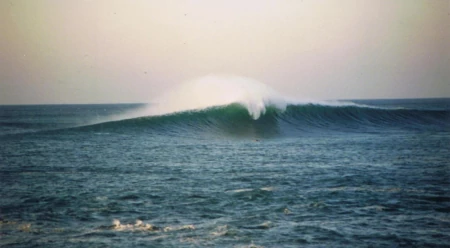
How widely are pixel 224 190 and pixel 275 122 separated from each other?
1831 centimetres

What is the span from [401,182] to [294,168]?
126 inches

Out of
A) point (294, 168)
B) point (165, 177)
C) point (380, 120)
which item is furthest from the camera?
point (380, 120)

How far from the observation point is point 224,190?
11.0 meters

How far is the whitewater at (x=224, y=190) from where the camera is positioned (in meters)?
7.65

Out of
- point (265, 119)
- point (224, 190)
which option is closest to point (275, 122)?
point (265, 119)

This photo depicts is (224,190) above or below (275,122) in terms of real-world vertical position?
below

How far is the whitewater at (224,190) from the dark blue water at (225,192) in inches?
1.2

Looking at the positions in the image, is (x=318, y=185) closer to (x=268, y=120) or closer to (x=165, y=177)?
(x=165, y=177)

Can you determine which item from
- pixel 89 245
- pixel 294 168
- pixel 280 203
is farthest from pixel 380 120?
pixel 89 245

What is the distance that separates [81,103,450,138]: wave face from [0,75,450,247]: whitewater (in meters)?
1.38

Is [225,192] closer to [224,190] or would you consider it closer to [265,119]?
[224,190]

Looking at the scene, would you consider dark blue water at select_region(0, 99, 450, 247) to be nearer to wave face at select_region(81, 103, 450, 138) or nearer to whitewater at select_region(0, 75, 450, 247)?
whitewater at select_region(0, 75, 450, 247)

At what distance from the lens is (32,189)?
37.6 ft

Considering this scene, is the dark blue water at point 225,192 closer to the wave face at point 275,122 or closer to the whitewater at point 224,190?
the whitewater at point 224,190
